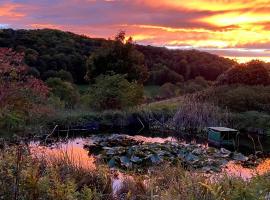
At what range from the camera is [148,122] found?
23578 mm

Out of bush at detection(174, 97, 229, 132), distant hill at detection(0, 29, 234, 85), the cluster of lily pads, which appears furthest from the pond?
distant hill at detection(0, 29, 234, 85)

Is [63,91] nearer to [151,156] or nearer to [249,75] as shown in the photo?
[249,75]

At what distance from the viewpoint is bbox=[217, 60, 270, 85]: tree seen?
28.1 m

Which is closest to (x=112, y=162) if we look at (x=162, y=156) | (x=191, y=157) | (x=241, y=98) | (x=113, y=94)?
(x=162, y=156)

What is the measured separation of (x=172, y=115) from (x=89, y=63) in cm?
849

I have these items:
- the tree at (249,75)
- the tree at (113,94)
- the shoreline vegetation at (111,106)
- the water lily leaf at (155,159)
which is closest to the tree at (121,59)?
the shoreline vegetation at (111,106)

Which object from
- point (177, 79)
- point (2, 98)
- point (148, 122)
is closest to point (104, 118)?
point (148, 122)

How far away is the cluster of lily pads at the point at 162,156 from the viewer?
12.6 m

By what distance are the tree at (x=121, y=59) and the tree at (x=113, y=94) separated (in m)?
3.11

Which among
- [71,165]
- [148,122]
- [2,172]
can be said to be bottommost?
[148,122]

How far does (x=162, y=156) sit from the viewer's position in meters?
13.6

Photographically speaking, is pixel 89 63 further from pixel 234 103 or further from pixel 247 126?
pixel 247 126

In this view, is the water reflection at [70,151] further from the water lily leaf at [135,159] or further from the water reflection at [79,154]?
the water lily leaf at [135,159]

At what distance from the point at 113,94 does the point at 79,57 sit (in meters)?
18.3
